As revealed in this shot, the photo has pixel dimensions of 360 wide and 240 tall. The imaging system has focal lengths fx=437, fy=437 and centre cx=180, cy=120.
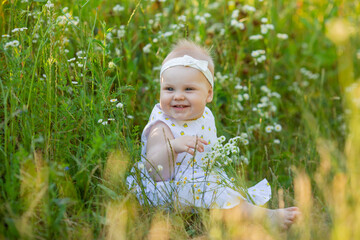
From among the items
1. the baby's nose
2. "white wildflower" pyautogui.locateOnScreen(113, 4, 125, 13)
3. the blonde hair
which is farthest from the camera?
"white wildflower" pyautogui.locateOnScreen(113, 4, 125, 13)

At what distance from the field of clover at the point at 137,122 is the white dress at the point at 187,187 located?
0.24 ft

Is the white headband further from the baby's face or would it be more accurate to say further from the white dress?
the white dress

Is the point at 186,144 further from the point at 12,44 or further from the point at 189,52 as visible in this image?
the point at 12,44

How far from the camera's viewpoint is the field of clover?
1979mm

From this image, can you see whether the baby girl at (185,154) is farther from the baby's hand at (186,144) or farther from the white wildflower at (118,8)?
the white wildflower at (118,8)

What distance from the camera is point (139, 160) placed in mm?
2467

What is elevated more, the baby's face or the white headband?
the white headband

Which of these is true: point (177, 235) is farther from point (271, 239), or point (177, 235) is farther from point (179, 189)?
point (271, 239)

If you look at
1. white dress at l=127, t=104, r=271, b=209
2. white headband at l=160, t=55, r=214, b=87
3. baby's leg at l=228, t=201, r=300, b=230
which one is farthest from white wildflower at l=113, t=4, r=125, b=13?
baby's leg at l=228, t=201, r=300, b=230

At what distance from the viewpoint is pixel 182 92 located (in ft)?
8.33

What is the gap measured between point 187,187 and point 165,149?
24 centimetres

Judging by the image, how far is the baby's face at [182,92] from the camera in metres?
2.54

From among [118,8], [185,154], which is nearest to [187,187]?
[185,154]

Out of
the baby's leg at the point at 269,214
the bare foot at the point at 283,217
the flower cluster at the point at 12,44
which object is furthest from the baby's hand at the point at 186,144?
the flower cluster at the point at 12,44
